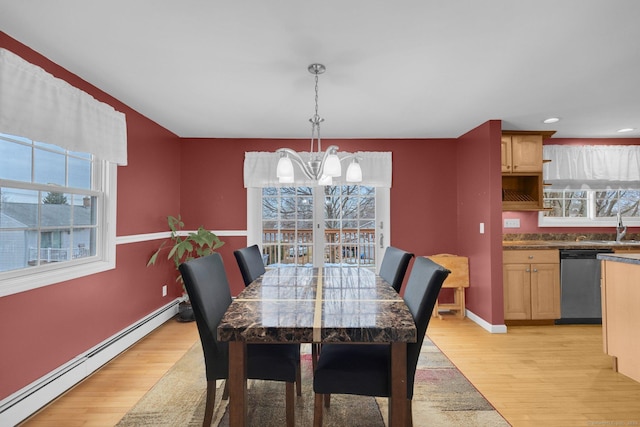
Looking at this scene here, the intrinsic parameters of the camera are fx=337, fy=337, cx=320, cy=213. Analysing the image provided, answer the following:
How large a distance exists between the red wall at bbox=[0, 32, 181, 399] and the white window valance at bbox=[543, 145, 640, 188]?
4.82 metres

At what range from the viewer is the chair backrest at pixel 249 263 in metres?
2.53

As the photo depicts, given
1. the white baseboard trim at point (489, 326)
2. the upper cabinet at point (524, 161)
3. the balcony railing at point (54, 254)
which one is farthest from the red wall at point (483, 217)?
the balcony railing at point (54, 254)

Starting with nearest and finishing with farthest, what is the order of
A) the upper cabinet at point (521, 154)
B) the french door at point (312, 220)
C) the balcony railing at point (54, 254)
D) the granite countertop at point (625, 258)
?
the balcony railing at point (54, 254) < the granite countertop at point (625, 258) < the upper cabinet at point (521, 154) < the french door at point (312, 220)

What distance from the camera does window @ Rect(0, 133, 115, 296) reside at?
2.07 m

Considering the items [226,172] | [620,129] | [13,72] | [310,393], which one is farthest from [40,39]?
[620,129]

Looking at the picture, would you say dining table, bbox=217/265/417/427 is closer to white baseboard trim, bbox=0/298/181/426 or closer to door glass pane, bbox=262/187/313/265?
white baseboard trim, bbox=0/298/181/426

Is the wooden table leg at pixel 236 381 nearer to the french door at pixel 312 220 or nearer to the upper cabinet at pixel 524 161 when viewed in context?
the french door at pixel 312 220

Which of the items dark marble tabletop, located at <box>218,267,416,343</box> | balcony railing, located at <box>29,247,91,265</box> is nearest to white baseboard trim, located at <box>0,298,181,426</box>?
balcony railing, located at <box>29,247,91,265</box>

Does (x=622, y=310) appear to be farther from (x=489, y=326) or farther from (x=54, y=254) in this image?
(x=54, y=254)

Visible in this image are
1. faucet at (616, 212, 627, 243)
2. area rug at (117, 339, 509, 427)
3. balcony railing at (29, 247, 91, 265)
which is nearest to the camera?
area rug at (117, 339, 509, 427)

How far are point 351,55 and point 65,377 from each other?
9.70 ft

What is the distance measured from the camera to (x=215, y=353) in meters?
1.75

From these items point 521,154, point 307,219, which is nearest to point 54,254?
point 307,219

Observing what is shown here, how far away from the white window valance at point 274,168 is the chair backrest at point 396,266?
1.82 metres
